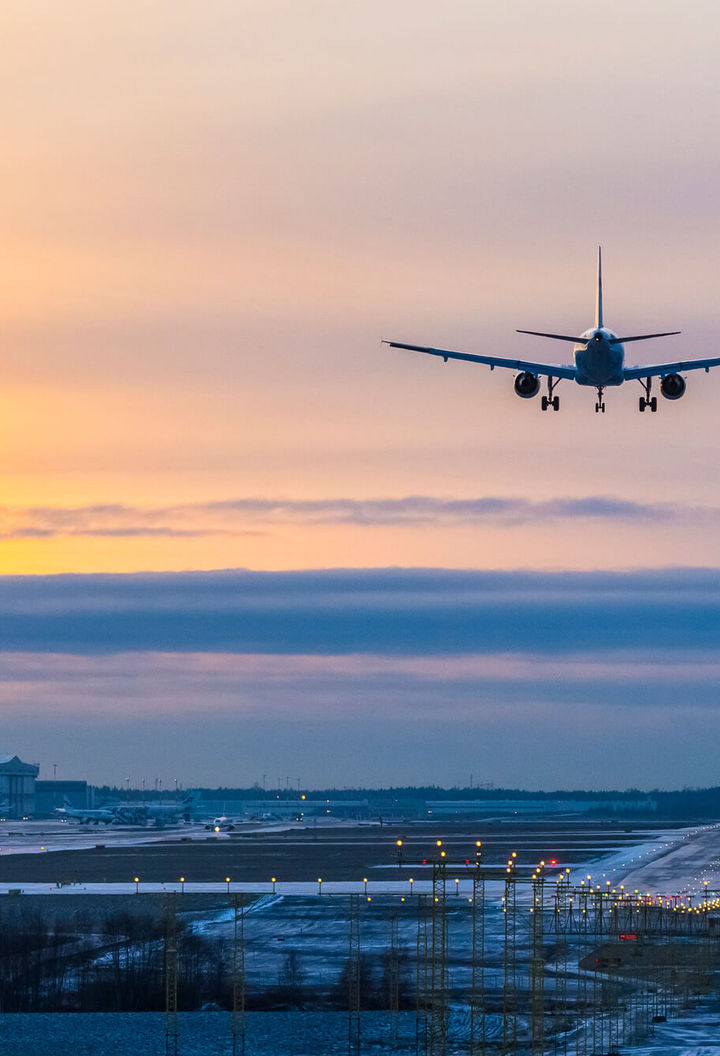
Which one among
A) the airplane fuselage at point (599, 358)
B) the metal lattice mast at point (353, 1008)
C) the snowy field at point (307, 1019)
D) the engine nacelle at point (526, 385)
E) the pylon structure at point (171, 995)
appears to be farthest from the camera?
the metal lattice mast at point (353, 1008)

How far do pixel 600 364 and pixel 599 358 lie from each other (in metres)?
0.37

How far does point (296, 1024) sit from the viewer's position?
365 ft

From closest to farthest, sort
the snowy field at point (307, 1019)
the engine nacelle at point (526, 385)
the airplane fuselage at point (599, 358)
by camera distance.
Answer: the airplane fuselage at point (599, 358) < the engine nacelle at point (526, 385) < the snowy field at point (307, 1019)

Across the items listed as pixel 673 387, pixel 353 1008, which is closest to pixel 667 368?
pixel 673 387

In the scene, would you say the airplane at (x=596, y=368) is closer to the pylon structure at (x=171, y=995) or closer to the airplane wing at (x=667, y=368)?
the airplane wing at (x=667, y=368)

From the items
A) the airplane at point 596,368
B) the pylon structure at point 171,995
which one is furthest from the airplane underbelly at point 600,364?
the pylon structure at point 171,995

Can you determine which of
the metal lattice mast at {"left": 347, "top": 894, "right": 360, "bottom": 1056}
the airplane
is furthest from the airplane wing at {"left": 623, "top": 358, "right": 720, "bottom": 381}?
the metal lattice mast at {"left": 347, "top": 894, "right": 360, "bottom": 1056}

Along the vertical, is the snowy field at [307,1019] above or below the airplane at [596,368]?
below

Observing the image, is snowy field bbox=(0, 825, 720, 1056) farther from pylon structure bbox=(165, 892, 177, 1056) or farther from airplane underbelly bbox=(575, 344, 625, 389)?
airplane underbelly bbox=(575, 344, 625, 389)

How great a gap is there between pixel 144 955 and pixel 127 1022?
78.1 ft

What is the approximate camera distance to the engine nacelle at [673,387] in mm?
97500

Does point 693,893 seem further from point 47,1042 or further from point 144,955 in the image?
point 47,1042

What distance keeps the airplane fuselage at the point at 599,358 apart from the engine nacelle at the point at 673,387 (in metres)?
3.35

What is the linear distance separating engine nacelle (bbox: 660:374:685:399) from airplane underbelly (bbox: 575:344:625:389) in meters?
3.35
